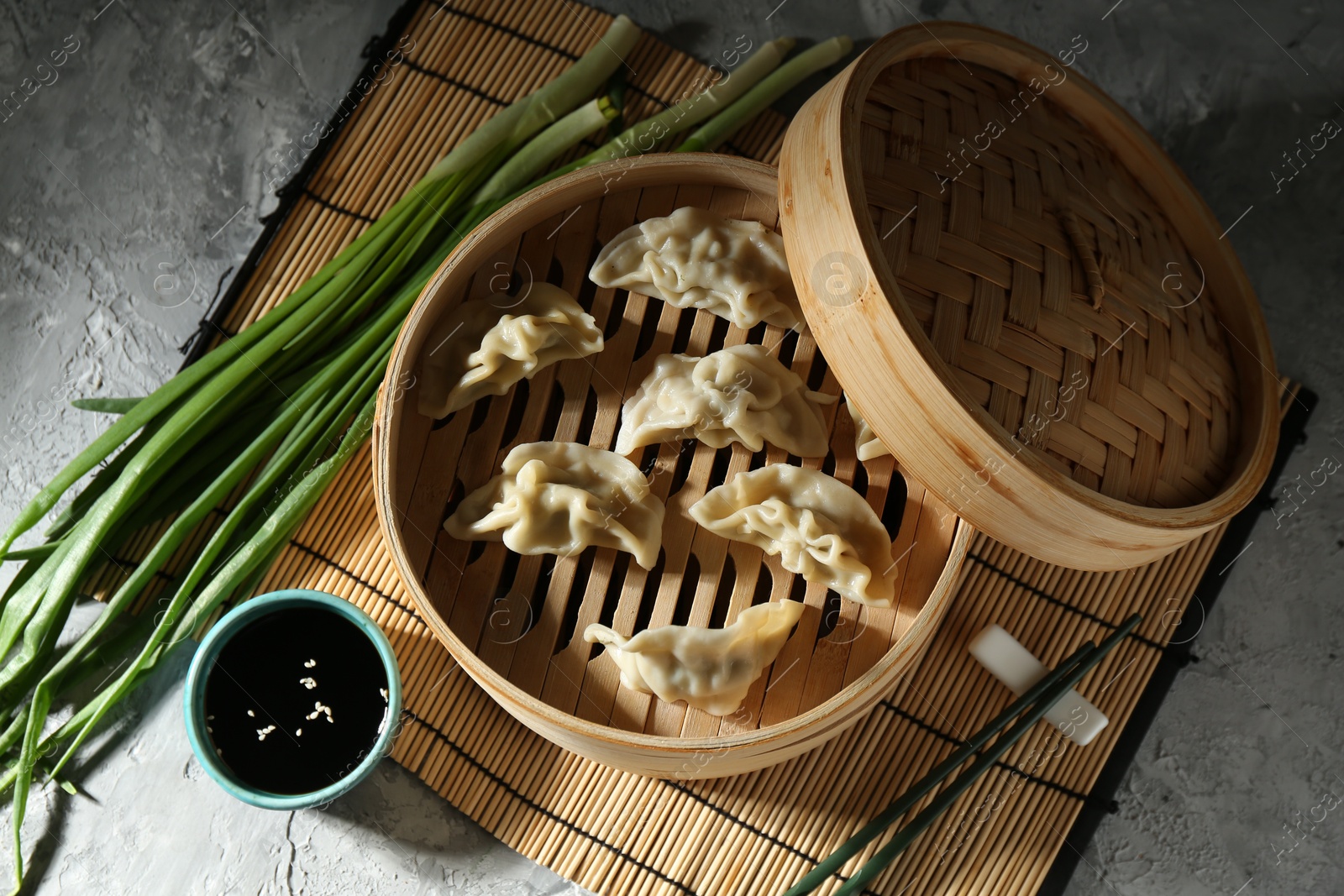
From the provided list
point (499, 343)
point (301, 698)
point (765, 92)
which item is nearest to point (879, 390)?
point (499, 343)

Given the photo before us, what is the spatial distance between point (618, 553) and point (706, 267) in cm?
48

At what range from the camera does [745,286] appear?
59.6 inches

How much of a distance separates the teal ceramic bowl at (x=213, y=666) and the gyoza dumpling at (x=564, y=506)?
230 mm

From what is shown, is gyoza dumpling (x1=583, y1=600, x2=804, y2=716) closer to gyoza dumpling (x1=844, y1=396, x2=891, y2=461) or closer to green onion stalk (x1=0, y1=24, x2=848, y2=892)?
gyoza dumpling (x1=844, y1=396, x2=891, y2=461)

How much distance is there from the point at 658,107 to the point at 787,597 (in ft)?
3.42

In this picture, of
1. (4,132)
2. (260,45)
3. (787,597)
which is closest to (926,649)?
(787,597)

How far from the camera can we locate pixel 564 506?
143cm

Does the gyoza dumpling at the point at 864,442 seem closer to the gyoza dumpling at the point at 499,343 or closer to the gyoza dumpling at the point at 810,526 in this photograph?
the gyoza dumpling at the point at 810,526

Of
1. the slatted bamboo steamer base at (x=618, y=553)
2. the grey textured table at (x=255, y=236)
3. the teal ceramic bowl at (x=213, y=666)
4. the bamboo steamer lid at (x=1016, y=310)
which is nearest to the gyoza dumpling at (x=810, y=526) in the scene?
the slatted bamboo steamer base at (x=618, y=553)

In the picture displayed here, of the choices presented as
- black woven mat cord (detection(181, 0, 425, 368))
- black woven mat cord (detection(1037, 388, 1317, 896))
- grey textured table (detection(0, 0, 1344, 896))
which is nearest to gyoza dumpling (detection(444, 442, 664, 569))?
grey textured table (detection(0, 0, 1344, 896))

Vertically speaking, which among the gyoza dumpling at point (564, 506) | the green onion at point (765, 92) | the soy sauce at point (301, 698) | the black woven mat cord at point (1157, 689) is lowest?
the black woven mat cord at point (1157, 689)

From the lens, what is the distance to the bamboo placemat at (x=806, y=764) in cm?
160

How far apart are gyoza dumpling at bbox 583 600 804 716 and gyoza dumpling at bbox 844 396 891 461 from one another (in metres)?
0.27

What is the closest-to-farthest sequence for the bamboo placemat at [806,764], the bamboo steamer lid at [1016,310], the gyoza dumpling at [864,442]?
the bamboo steamer lid at [1016,310] → the gyoza dumpling at [864,442] → the bamboo placemat at [806,764]
